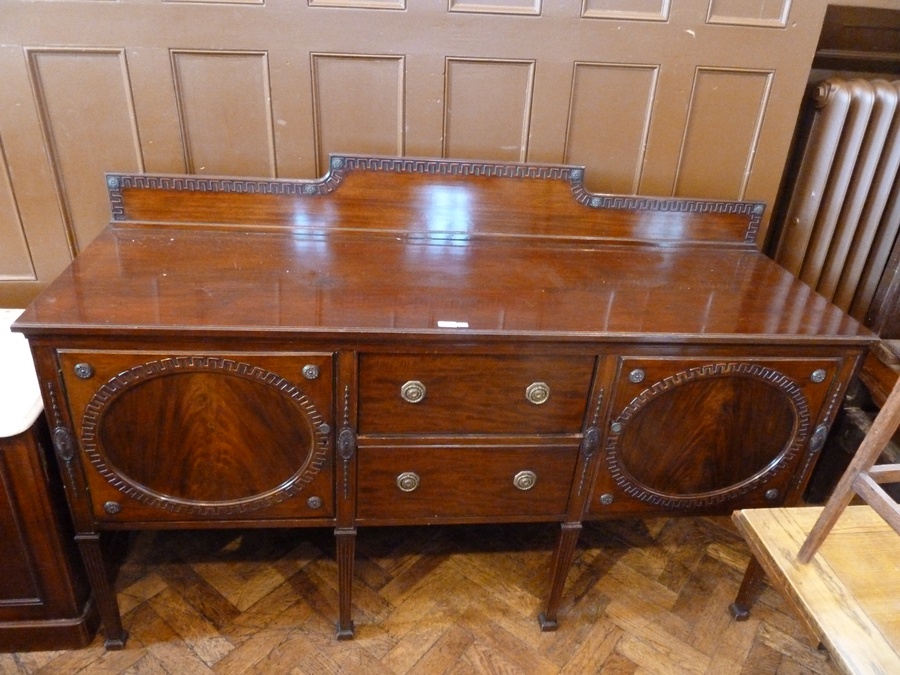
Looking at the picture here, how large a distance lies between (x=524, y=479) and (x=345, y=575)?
16.4 inches

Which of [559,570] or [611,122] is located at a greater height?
[611,122]

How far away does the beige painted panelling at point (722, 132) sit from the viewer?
147cm

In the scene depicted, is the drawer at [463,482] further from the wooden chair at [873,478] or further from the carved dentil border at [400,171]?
the carved dentil border at [400,171]

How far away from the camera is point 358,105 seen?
1417mm

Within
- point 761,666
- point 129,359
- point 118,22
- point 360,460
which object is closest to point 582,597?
point 761,666

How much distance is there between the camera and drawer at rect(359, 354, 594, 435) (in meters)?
1.08

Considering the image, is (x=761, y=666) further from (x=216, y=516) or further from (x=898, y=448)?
(x=216, y=516)

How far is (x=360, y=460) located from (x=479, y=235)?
571 millimetres

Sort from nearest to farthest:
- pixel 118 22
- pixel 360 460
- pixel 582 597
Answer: pixel 360 460, pixel 118 22, pixel 582 597

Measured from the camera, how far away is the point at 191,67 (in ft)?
4.44

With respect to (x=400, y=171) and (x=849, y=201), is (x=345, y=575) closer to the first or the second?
(x=400, y=171)

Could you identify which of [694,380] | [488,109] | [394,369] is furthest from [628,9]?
[394,369]

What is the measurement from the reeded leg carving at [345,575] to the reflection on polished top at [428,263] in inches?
17.8

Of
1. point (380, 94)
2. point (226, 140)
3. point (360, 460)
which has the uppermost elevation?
point (380, 94)
